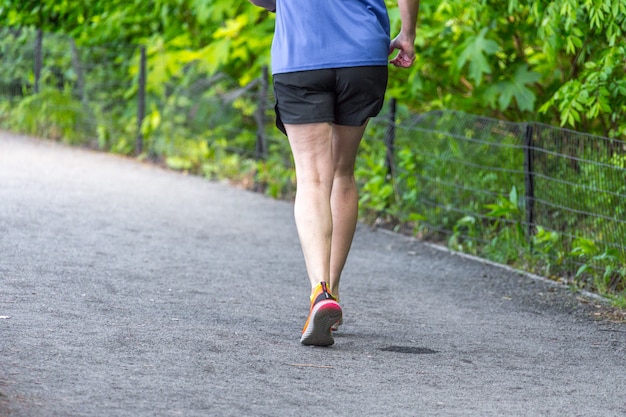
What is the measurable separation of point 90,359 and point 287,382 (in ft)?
2.38

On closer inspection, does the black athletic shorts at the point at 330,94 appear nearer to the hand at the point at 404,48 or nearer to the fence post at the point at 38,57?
the hand at the point at 404,48

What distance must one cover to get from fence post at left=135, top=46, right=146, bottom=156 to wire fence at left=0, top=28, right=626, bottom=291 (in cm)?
1

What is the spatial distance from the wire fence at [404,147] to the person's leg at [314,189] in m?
2.40

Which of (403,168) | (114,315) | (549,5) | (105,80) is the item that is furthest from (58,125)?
(114,315)

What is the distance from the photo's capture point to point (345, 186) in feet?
16.6

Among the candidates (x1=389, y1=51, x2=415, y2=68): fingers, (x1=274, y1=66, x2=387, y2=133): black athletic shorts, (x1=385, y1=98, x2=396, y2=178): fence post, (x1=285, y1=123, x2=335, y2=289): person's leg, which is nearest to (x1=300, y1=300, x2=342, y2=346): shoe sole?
(x1=285, y1=123, x2=335, y2=289): person's leg

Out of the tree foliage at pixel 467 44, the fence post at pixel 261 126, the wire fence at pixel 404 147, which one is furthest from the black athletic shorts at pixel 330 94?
the fence post at pixel 261 126

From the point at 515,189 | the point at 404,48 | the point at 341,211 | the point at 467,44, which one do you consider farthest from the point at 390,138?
the point at 404,48

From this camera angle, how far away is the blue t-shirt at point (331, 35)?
4.68m

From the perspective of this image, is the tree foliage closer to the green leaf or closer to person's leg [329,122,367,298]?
the green leaf

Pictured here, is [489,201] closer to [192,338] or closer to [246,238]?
[246,238]

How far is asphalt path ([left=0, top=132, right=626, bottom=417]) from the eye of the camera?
12.5 feet

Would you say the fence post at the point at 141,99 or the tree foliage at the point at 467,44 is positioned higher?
the tree foliage at the point at 467,44

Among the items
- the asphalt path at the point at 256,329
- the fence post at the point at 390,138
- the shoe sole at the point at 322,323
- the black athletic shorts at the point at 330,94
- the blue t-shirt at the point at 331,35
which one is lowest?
the asphalt path at the point at 256,329
